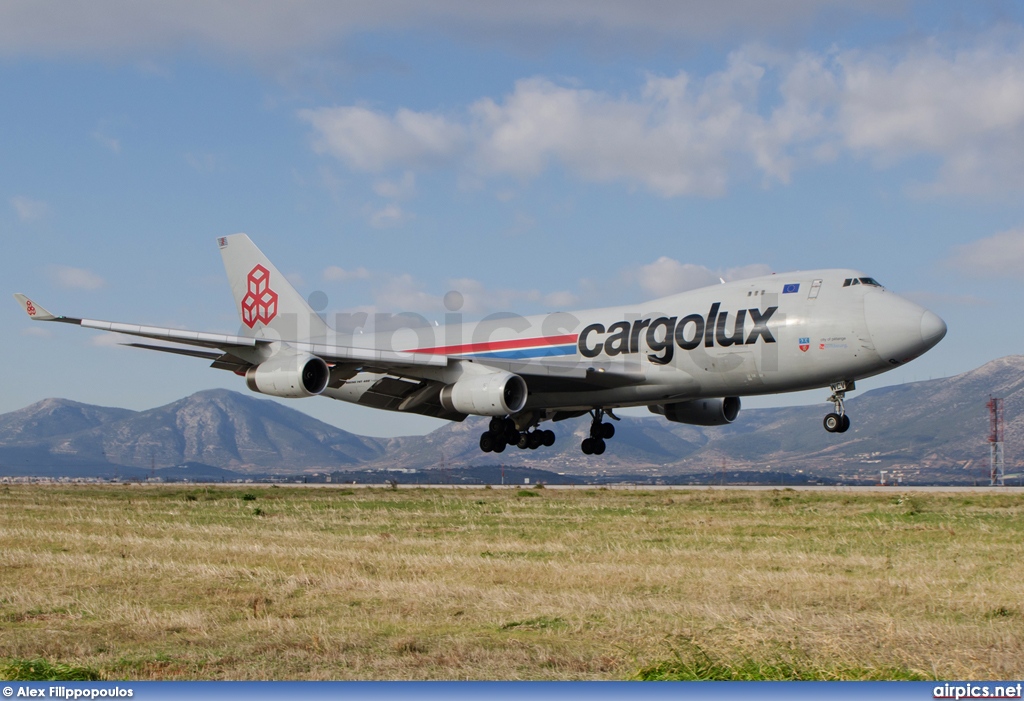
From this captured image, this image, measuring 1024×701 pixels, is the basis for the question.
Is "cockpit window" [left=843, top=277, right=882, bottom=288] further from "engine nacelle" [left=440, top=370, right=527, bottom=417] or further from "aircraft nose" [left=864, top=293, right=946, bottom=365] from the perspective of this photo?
"engine nacelle" [left=440, top=370, right=527, bottom=417]

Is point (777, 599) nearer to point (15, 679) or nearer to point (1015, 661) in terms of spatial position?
point (1015, 661)

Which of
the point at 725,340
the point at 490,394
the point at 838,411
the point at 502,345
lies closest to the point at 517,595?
the point at 725,340

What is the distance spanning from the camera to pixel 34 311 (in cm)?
3406

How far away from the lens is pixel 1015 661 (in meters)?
10.0

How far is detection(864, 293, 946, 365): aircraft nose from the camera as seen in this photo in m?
31.6

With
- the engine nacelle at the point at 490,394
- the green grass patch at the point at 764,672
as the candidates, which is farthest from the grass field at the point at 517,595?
the engine nacelle at the point at 490,394

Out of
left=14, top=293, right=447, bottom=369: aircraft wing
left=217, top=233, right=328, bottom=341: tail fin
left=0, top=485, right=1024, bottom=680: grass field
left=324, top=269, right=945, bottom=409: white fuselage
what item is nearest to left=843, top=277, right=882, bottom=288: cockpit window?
left=324, top=269, right=945, bottom=409: white fuselage

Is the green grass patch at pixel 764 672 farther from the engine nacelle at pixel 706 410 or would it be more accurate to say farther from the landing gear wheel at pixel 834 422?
the engine nacelle at pixel 706 410

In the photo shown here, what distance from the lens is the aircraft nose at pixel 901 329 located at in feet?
104

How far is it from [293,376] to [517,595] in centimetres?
2316

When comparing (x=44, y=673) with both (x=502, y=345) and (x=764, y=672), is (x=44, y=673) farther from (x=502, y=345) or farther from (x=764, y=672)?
(x=502, y=345)

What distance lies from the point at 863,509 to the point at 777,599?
18.4 meters

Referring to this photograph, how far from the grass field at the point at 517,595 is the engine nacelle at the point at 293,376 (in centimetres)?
687

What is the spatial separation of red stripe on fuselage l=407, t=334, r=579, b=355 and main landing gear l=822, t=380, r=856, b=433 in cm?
990
